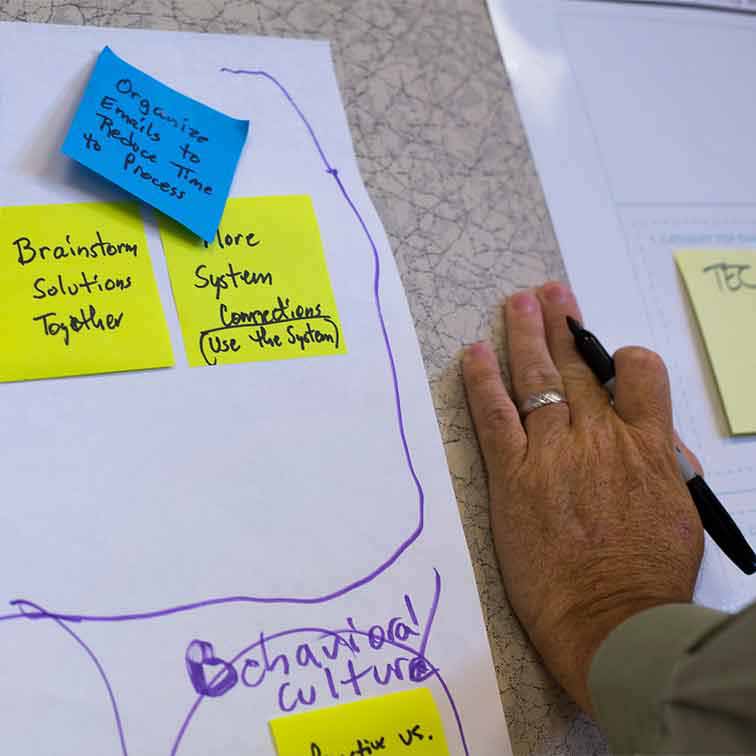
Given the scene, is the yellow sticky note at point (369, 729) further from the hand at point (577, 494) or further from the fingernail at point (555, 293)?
the fingernail at point (555, 293)

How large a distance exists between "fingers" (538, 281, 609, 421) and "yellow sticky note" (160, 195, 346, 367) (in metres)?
0.17

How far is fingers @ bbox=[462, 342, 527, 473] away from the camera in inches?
26.0

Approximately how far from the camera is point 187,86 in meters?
0.67

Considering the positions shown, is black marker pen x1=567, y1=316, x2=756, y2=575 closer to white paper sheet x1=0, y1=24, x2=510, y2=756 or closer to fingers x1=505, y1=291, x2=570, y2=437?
fingers x1=505, y1=291, x2=570, y2=437

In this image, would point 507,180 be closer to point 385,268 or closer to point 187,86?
point 385,268

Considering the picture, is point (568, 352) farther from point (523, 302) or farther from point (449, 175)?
point (449, 175)

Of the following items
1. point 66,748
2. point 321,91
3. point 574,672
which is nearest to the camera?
point 66,748

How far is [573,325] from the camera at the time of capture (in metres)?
0.71

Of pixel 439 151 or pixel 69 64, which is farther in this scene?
pixel 439 151

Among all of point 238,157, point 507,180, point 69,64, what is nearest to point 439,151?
point 507,180

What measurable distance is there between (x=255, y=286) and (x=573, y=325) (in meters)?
0.24

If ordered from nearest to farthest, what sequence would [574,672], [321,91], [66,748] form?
[66,748], [574,672], [321,91]

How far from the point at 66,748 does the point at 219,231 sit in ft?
1.06

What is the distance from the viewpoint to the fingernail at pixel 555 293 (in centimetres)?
73
